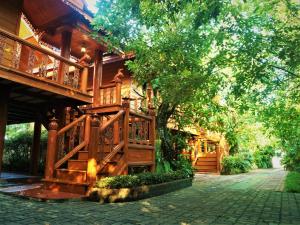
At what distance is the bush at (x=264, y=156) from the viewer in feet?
100.0

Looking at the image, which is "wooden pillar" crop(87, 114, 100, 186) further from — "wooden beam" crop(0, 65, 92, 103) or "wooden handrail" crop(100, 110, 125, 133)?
"wooden beam" crop(0, 65, 92, 103)

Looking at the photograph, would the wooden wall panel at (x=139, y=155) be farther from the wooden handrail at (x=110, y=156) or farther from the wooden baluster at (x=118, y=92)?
the wooden baluster at (x=118, y=92)

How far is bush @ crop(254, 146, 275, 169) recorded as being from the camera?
1199 inches

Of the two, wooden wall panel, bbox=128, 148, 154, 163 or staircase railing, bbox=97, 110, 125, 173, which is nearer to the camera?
staircase railing, bbox=97, 110, 125, 173

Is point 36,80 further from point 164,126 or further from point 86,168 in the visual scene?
point 164,126

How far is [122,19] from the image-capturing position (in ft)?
30.7

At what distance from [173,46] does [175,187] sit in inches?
190

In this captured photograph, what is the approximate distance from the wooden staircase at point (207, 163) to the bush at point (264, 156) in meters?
10.9

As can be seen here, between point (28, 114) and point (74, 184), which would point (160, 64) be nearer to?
point (74, 184)

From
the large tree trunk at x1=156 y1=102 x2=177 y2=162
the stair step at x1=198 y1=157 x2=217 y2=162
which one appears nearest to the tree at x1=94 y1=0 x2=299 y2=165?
the large tree trunk at x1=156 y1=102 x2=177 y2=162

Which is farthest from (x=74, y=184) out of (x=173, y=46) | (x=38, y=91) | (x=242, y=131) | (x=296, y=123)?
(x=242, y=131)

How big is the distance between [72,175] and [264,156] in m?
29.8

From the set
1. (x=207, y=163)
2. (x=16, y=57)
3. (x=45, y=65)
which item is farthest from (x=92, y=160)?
(x=207, y=163)

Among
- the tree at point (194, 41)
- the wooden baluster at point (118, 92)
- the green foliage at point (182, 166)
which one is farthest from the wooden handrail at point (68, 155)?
the green foliage at point (182, 166)
